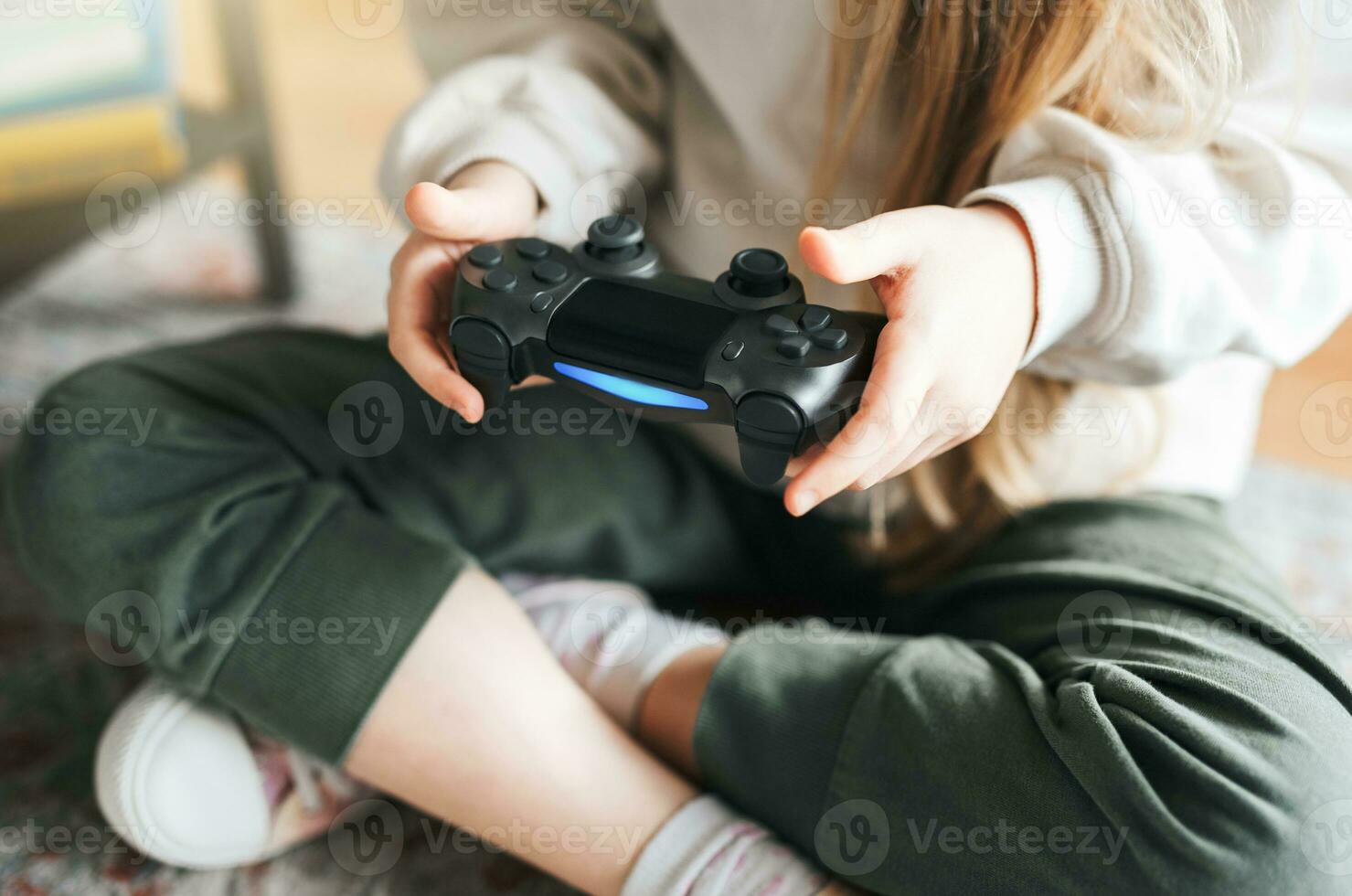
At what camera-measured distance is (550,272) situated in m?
0.41

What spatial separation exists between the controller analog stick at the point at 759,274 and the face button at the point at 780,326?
23mm

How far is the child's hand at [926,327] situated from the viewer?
13.8 inches

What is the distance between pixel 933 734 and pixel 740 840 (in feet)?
0.29

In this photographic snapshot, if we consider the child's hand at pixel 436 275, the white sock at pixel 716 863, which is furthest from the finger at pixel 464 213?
the white sock at pixel 716 863

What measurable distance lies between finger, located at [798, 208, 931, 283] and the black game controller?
0.02 meters

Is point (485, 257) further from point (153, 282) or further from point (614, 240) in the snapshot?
point (153, 282)

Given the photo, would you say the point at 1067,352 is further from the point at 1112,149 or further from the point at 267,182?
the point at 267,182

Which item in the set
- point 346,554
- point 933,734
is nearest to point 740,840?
point 933,734

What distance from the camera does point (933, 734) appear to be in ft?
1.38

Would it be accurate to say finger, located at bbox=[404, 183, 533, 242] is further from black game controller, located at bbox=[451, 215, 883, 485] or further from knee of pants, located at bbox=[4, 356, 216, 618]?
knee of pants, located at bbox=[4, 356, 216, 618]

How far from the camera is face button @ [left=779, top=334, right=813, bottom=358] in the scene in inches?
14.1

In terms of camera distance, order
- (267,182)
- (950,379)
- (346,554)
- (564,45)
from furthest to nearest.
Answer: (267,182) < (564,45) < (346,554) < (950,379)

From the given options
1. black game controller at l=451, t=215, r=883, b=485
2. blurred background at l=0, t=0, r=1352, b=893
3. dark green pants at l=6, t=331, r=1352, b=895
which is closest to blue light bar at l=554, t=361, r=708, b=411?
black game controller at l=451, t=215, r=883, b=485

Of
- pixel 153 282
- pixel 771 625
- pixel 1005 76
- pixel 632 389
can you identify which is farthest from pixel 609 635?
pixel 153 282
